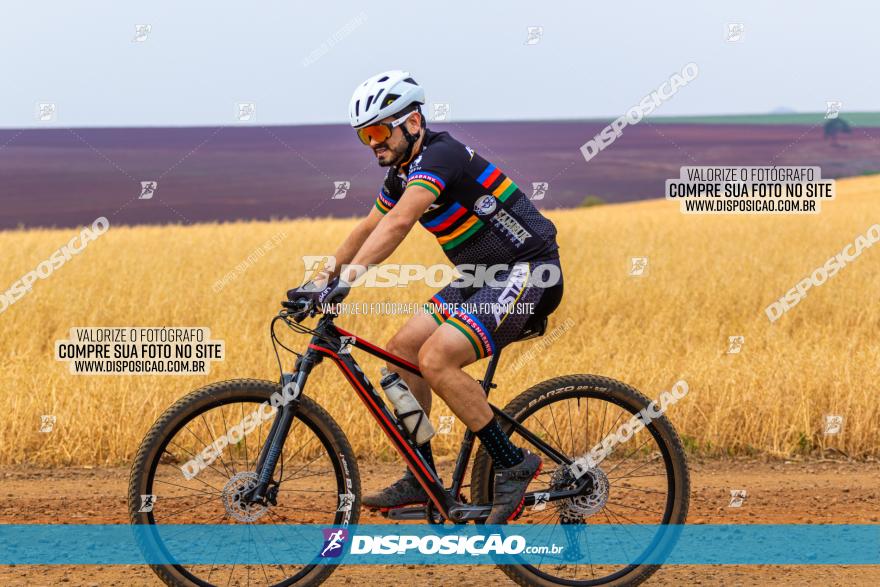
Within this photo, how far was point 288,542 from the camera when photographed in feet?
18.9

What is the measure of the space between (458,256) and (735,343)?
23.8ft

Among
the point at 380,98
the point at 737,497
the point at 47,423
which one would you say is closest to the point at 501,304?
the point at 380,98

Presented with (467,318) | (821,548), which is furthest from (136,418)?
(821,548)

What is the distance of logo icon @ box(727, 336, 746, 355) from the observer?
11.6m

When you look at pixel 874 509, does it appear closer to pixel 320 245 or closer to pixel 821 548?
pixel 821 548

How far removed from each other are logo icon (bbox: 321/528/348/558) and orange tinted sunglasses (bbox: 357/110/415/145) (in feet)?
6.38

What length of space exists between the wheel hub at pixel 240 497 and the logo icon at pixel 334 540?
0.37 meters

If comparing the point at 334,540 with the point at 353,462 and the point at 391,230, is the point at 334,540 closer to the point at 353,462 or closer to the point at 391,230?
the point at 353,462

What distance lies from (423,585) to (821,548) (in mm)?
2450

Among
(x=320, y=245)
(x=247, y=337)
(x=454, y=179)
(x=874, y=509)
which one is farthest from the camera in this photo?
(x=320, y=245)

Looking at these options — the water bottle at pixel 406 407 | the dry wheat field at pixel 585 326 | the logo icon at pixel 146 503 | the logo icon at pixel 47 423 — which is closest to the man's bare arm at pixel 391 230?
the water bottle at pixel 406 407

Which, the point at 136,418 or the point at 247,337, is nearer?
the point at 136,418

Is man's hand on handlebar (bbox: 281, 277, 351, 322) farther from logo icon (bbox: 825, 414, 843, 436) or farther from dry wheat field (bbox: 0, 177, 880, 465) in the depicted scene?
logo icon (bbox: 825, 414, 843, 436)

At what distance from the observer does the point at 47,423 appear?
890cm
